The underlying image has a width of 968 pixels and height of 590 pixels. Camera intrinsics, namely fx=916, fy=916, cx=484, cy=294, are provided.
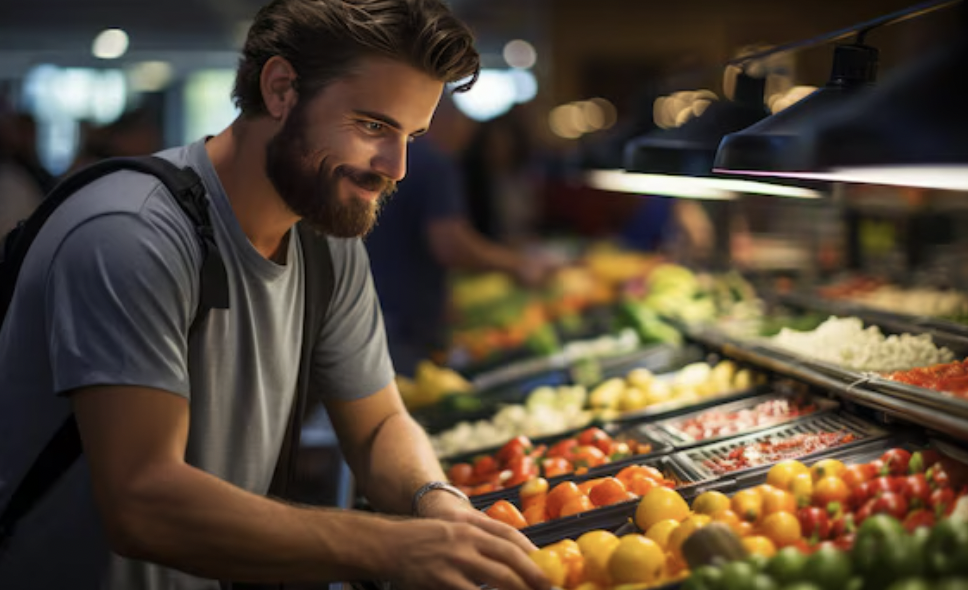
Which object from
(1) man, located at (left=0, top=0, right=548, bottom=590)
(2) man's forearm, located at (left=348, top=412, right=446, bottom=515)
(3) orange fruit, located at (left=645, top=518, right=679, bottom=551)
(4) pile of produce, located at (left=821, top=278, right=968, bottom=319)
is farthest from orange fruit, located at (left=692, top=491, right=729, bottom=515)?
(4) pile of produce, located at (left=821, top=278, right=968, bottom=319)

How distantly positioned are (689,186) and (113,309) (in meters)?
2.16

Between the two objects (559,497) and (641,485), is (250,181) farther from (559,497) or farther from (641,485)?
(641,485)

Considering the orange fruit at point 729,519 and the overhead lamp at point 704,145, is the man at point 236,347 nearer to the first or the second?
the orange fruit at point 729,519

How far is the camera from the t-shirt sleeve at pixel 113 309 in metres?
1.66

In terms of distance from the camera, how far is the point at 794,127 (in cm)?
167

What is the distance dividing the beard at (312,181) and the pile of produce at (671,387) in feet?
6.55

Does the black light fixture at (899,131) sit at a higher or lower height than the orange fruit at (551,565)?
higher

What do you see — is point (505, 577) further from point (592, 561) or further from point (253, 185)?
point (253, 185)

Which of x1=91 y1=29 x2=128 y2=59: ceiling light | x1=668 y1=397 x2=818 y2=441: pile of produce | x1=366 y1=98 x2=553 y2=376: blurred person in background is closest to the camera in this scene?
x1=668 y1=397 x2=818 y2=441: pile of produce

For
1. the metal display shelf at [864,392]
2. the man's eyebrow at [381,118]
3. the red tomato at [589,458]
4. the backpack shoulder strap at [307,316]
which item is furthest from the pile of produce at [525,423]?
the man's eyebrow at [381,118]

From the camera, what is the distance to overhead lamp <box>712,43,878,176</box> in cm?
160

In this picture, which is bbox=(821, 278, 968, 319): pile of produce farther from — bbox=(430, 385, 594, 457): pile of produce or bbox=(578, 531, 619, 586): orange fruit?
bbox=(578, 531, 619, 586): orange fruit

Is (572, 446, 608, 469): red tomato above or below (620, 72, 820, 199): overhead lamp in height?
below

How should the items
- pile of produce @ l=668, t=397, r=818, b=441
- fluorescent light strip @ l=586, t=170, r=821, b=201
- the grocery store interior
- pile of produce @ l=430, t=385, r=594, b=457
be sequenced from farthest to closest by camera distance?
1. pile of produce @ l=430, t=385, r=594, b=457
2. pile of produce @ l=668, t=397, r=818, b=441
3. fluorescent light strip @ l=586, t=170, r=821, b=201
4. the grocery store interior
